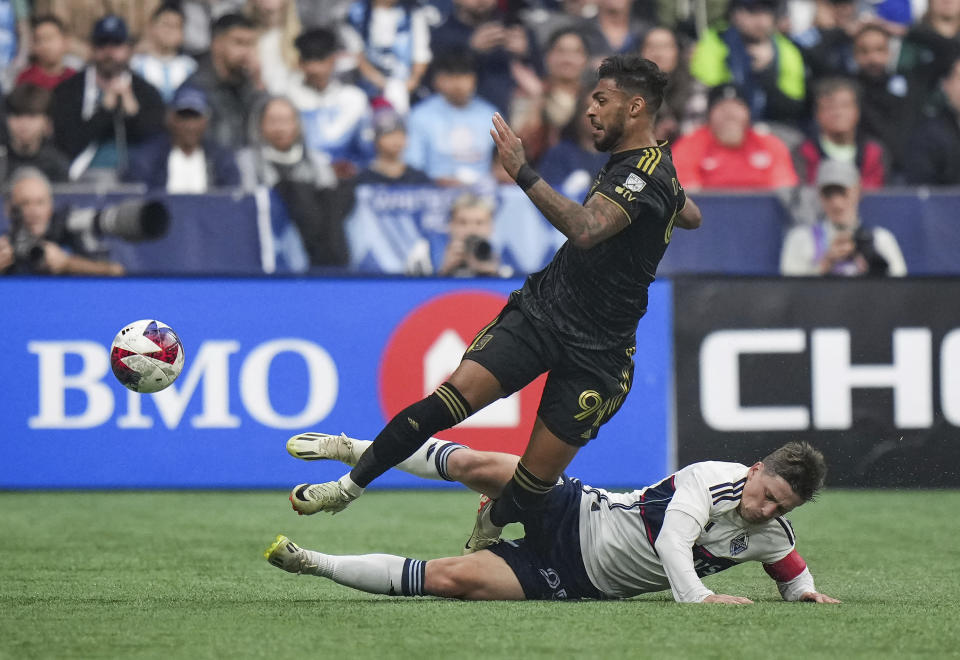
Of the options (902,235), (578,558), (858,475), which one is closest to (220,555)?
(578,558)

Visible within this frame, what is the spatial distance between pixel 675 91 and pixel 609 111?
6.97 meters

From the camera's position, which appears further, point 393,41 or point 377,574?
point 393,41

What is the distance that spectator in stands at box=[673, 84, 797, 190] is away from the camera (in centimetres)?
1223

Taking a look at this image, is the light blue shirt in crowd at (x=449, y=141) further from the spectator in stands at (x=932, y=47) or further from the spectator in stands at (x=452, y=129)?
the spectator in stands at (x=932, y=47)

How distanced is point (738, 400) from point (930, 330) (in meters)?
1.48

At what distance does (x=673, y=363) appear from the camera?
420 inches

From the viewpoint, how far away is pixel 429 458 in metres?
6.49

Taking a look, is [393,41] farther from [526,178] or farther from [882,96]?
[526,178]

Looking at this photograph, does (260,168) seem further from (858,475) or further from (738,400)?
(858,475)

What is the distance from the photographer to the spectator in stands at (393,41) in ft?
43.4

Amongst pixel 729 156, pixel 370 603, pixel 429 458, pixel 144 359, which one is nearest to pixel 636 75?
pixel 429 458

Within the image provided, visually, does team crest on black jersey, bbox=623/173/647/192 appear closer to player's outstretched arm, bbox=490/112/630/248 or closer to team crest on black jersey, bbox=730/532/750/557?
player's outstretched arm, bbox=490/112/630/248

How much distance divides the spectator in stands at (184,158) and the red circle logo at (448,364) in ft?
8.05

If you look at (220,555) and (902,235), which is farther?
(902,235)
